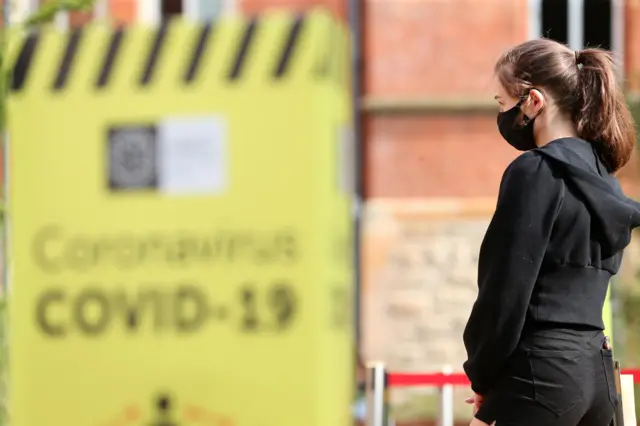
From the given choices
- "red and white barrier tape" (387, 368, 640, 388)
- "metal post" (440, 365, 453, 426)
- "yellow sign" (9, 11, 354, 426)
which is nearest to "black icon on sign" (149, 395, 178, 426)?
"yellow sign" (9, 11, 354, 426)

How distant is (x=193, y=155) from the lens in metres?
3.63

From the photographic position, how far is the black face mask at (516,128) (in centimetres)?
291

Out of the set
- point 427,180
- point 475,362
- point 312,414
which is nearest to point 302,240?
point 312,414

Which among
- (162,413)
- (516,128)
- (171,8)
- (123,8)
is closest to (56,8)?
(162,413)

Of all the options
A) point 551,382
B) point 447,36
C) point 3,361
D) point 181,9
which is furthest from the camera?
point 181,9

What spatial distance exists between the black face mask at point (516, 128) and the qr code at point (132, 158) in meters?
1.15

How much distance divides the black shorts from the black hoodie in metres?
0.03

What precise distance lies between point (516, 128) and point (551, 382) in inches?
24.6

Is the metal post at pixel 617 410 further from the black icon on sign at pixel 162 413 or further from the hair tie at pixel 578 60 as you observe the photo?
the black icon on sign at pixel 162 413

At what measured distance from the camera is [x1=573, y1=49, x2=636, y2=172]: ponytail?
2838mm

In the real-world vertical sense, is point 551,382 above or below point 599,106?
below

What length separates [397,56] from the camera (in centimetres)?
1048

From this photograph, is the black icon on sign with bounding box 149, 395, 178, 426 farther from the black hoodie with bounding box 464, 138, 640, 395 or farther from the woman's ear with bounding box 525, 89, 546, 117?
the woman's ear with bounding box 525, 89, 546, 117

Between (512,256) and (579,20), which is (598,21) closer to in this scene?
(579,20)
